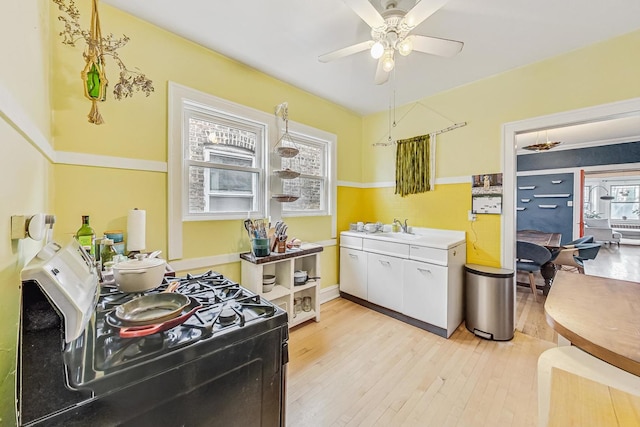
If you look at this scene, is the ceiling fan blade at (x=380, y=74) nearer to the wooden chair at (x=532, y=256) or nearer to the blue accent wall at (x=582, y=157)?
the wooden chair at (x=532, y=256)

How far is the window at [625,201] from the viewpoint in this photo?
8.60 m

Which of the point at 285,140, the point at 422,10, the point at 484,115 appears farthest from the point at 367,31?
the point at 484,115

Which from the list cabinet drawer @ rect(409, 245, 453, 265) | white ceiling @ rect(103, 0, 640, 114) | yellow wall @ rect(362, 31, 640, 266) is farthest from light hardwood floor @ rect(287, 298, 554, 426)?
white ceiling @ rect(103, 0, 640, 114)

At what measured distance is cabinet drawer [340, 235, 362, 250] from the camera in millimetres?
3057

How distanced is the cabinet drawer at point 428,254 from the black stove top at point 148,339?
1.90 m

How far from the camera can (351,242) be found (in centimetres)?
315

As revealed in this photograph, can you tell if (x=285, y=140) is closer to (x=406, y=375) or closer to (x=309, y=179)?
(x=309, y=179)

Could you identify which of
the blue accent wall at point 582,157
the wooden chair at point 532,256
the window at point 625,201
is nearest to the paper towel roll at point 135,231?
the wooden chair at point 532,256

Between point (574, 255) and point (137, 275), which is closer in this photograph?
point (137, 275)

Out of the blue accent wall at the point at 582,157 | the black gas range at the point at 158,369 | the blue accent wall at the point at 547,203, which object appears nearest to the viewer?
the black gas range at the point at 158,369

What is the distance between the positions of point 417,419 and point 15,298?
197cm

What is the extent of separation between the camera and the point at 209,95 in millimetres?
2131

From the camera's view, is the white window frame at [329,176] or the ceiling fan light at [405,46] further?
the white window frame at [329,176]

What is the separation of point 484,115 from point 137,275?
3.22 metres
